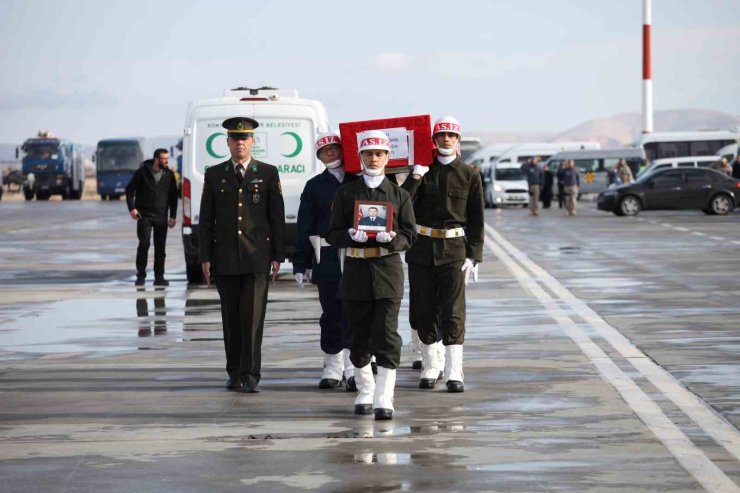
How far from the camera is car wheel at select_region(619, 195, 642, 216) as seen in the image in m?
51.3

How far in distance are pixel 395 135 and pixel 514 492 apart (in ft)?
14.0

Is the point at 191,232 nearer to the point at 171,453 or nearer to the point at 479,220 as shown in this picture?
the point at 479,220

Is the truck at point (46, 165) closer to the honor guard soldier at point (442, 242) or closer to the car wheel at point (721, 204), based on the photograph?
the car wheel at point (721, 204)

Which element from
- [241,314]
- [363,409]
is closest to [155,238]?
[241,314]

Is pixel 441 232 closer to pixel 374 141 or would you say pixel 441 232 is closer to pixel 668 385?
pixel 374 141

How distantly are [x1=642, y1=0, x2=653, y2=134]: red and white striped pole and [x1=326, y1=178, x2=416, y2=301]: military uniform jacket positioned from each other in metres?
81.9

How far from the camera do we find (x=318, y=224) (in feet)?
38.7

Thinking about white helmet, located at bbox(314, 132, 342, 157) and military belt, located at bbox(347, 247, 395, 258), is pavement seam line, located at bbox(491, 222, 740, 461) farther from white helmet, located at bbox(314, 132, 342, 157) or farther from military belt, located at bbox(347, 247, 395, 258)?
white helmet, located at bbox(314, 132, 342, 157)

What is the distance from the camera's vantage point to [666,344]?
14.2m

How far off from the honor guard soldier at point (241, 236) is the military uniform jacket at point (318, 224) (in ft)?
0.70

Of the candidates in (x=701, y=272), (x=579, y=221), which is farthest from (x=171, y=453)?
(x=579, y=221)

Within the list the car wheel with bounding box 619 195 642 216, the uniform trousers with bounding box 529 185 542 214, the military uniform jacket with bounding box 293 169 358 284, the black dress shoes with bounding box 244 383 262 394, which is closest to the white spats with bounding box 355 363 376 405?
the black dress shoes with bounding box 244 383 262 394

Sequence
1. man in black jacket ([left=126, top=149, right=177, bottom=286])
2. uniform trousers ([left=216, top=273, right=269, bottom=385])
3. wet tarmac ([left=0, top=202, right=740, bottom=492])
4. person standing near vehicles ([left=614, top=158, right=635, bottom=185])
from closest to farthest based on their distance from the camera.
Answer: wet tarmac ([left=0, top=202, right=740, bottom=492]), uniform trousers ([left=216, top=273, right=269, bottom=385]), man in black jacket ([left=126, top=149, right=177, bottom=286]), person standing near vehicles ([left=614, top=158, right=635, bottom=185])

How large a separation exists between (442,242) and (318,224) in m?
0.87
